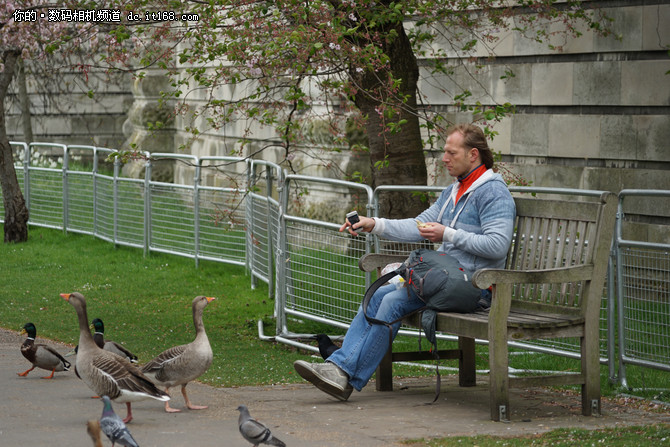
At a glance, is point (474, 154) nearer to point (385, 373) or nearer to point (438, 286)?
point (438, 286)

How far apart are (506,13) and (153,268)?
21.7ft

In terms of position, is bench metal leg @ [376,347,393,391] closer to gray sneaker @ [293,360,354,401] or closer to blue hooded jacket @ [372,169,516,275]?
gray sneaker @ [293,360,354,401]

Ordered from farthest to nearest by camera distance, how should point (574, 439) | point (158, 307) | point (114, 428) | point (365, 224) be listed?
point (158, 307) < point (365, 224) < point (574, 439) < point (114, 428)

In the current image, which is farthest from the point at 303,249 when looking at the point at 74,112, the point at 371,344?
the point at 74,112

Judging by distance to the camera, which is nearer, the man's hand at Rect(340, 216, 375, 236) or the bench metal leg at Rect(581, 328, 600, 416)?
the bench metal leg at Rect(581, 328, 600, 416)

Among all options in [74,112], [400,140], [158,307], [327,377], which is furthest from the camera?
[74,112]

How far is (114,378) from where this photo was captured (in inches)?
251

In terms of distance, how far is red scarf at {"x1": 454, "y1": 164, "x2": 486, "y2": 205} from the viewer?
704cm

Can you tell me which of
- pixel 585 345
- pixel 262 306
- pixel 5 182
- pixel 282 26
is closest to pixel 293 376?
pixel 585 345

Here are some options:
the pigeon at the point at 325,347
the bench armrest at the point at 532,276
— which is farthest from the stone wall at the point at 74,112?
the bench armrest at the point at 532,276

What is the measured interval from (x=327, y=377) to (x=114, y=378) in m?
1.33

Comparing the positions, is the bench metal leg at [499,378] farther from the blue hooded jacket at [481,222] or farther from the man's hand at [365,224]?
the man's hand at [365,224]

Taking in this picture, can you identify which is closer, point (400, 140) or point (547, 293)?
point (547, 293)

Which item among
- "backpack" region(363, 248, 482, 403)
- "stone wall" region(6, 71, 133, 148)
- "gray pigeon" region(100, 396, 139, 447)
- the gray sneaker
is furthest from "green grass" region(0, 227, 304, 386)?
"stone wall" region(6, 71, 133, 148)
